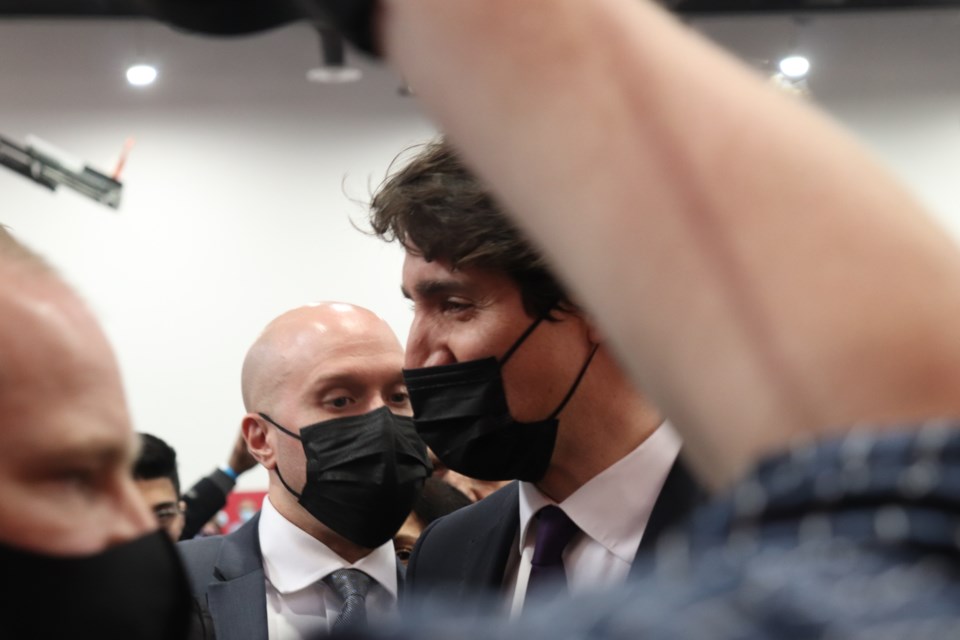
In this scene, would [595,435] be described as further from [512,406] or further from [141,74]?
[141,74]

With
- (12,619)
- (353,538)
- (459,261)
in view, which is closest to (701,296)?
(12,619)

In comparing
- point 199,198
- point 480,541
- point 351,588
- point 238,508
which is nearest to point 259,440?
point 351,588

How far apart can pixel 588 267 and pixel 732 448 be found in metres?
0.08

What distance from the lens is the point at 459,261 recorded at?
3.04 metres

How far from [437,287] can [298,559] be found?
47.8 inches

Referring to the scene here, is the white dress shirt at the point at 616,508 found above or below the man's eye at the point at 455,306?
below

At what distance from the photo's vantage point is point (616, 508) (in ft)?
9.12

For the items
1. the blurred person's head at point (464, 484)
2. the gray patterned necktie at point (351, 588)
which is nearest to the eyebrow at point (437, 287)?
the gray patterned necktie at point (351, 588)

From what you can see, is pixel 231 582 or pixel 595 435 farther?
pixel 231 582

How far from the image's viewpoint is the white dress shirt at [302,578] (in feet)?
12.0

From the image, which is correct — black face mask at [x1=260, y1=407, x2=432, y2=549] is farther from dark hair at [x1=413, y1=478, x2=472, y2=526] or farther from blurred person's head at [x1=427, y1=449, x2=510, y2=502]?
blurred person's head at [x1=427, y1=449, x2=510, y2=502]

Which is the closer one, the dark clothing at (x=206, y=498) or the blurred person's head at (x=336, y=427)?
the blurred person's head at (x=336, y=427)

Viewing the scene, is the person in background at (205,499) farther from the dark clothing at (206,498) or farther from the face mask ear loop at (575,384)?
the face mask ear loop at (575,384)

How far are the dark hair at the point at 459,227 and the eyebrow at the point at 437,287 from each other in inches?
1.8
